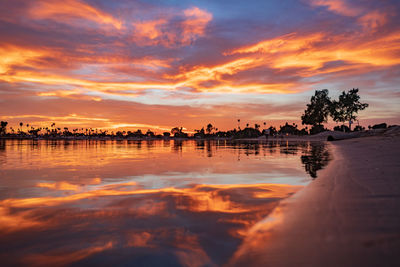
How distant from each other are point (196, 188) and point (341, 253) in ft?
17.6

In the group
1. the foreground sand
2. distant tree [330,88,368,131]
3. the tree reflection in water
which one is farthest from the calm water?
distant tree [330,88,368,131]

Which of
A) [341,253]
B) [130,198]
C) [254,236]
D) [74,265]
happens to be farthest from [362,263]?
[130,198]

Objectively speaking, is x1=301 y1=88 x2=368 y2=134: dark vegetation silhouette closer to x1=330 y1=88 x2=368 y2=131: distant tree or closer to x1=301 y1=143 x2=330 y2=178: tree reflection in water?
x1=330 y1=88 x2=368 y2=131: distant tree

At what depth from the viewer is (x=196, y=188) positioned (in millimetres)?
8109

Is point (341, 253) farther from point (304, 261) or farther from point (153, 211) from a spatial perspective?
point (153, 211)

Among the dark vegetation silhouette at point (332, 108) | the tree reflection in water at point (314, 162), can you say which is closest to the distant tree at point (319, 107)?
the dark vegetation silhouette at point (332, 108)

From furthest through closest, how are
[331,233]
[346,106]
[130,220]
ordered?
[346,106]
[130,220]
[331,233]

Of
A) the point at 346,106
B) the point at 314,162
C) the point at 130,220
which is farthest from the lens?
the point at 346,106

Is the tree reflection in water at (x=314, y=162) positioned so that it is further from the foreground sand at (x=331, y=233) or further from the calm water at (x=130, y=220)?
the foreground sand at (x=331, y=233)

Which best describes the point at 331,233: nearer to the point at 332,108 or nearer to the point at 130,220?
the point at 130,220

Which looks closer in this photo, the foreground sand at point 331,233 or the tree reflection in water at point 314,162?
the foreground sand at point 331,233

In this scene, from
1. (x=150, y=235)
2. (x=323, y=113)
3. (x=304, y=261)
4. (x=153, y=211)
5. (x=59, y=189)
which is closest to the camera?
(x=304, y=261)

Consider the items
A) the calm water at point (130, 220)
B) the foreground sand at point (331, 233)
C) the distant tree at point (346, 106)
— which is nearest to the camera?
the foreground sand at point (331, 233)

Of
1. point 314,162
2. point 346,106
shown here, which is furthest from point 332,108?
point 314,162
